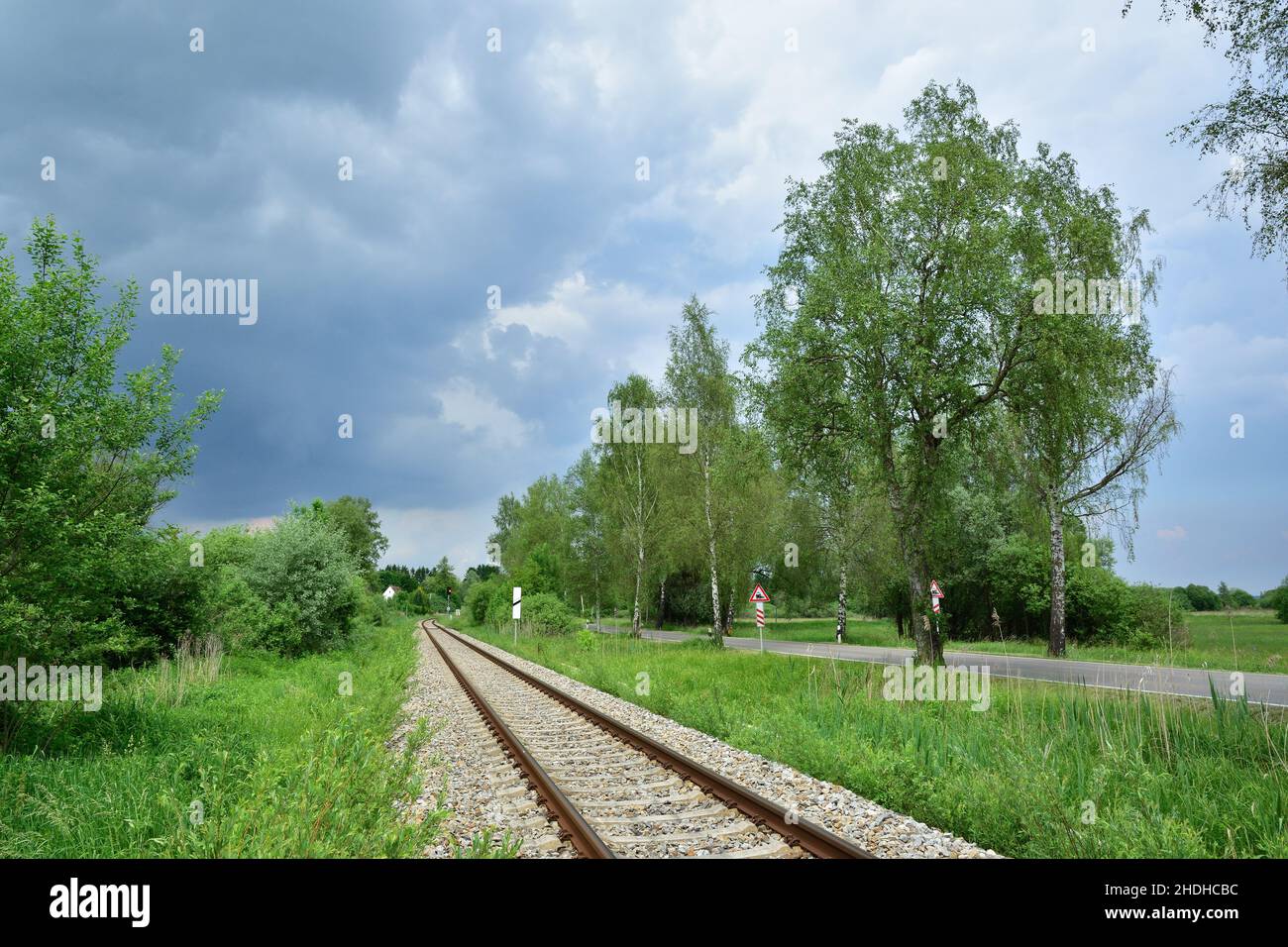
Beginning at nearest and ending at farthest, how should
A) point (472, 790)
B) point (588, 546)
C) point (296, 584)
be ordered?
point (472, 790) → point (296, 584) → point (588, 546)

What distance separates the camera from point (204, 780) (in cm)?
554

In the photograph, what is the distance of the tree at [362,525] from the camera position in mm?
72706

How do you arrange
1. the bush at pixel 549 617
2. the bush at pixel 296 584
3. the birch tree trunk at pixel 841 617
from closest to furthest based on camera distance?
the bush at pixel 296 584 → the birch tree trunk at pixel 841 617 → the bush at pixel 549 617

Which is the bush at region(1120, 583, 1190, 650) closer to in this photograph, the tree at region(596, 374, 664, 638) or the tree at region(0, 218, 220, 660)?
the tree at region(596, 374, 664, 638)

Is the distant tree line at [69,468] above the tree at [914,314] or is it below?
below

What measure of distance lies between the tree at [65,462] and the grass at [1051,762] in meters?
8.04

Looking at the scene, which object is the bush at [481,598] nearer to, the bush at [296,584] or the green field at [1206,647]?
the green field at [1206,647]

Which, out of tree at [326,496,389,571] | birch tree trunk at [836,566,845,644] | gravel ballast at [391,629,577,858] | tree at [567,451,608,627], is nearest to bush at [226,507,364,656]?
gravel ballast at [391,629,577,858]

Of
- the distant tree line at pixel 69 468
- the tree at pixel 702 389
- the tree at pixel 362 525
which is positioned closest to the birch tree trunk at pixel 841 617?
the tree at pixel 702 389

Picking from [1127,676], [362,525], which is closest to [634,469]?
[1127,676]

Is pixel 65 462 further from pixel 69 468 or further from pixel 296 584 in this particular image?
pixel 296 584

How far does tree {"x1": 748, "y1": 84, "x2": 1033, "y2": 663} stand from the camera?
1491cm

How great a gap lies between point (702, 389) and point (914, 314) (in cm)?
1443
